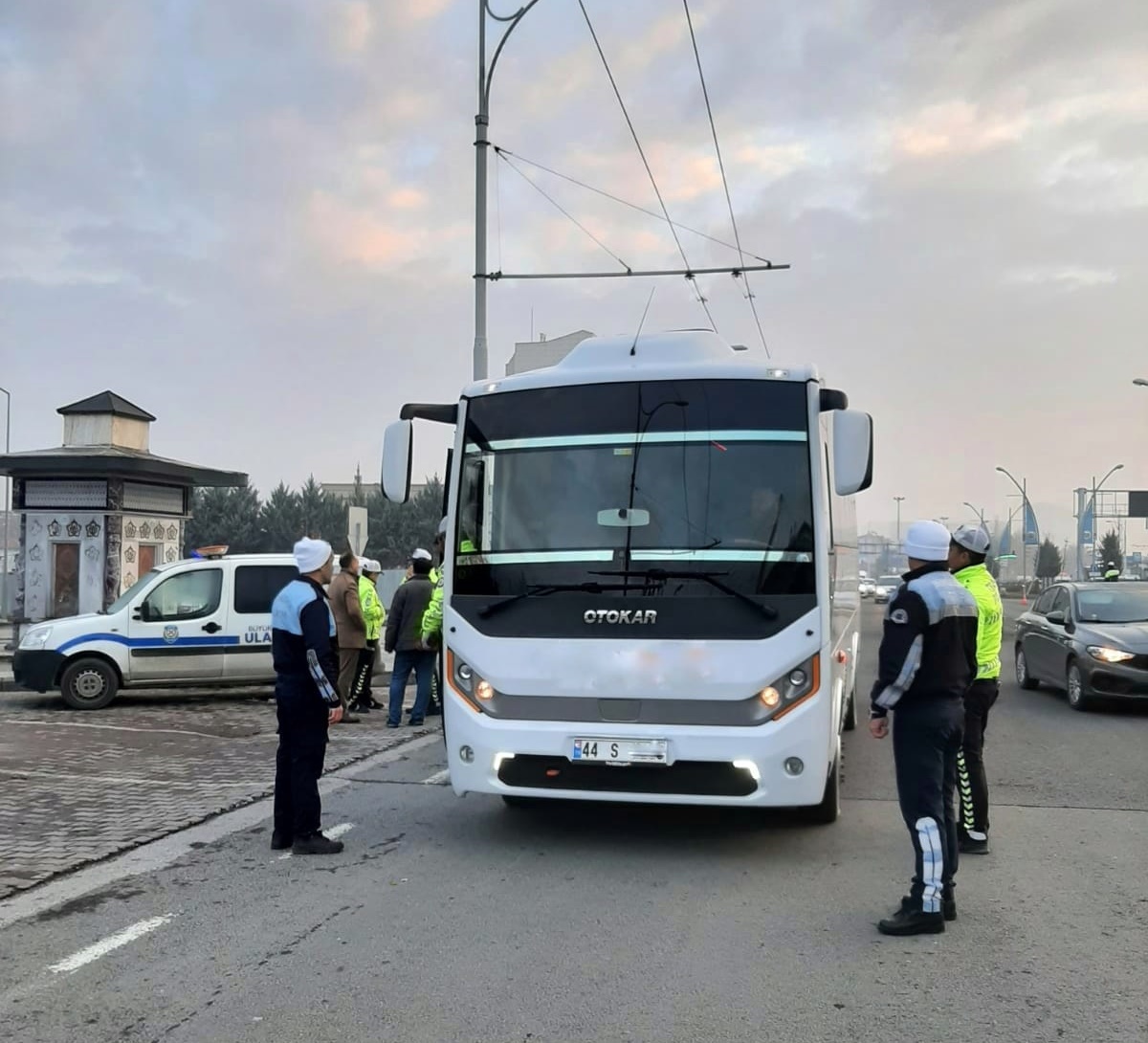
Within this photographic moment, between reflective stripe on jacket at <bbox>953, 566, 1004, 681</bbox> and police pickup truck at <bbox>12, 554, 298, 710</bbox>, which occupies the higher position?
reflective stripe on jacket at <bbox>953, 566, 1004, 681</bbox>

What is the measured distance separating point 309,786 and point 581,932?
2.16 meters

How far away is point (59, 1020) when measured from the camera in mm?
4211

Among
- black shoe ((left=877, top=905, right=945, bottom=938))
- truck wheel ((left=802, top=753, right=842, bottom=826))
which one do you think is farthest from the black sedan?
black shoe ((left=877, top=905, right=945, bottom=938))

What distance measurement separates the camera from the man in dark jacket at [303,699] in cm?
670

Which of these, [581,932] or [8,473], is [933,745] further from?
[8,473]

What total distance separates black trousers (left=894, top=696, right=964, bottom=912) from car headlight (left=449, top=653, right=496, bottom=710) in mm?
2436

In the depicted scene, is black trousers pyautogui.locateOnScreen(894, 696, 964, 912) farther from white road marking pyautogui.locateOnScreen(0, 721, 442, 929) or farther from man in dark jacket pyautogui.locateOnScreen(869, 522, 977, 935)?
white road marking pyautogui.locateOnScreen(0, 721, 442, 929)

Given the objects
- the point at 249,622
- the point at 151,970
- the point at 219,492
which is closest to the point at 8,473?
the point at 249,622

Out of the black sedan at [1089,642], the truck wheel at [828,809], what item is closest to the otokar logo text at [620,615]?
the truck wheel at [828,809]

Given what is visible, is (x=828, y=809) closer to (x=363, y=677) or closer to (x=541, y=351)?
(x=363, y=677)

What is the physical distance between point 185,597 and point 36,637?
70.4 inches

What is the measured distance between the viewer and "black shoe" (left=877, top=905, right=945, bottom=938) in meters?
5.18

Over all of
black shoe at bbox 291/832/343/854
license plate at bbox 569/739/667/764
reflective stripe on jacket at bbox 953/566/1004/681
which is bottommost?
black shoe at bbox 291/832/343/854

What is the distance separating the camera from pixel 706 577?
651 cm
